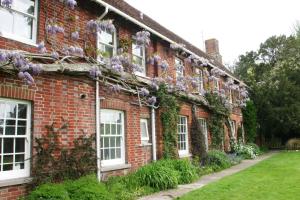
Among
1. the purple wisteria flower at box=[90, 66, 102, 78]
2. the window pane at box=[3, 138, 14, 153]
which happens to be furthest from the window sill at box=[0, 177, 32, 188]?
the purple wisteria flower at box=[90, 66, 102, 78]

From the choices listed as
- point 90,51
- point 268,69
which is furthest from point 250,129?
point 90,51

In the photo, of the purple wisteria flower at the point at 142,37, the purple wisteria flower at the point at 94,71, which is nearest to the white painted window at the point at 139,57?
the purple wisteria flower at the point at 142,37

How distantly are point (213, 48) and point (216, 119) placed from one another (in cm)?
1149

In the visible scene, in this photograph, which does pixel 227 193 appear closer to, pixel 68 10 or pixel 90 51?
pixel 90 51

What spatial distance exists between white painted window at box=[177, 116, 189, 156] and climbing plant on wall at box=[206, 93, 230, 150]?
292cm

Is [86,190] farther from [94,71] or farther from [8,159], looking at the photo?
[94,71]

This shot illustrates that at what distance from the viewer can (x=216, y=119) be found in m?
18.0

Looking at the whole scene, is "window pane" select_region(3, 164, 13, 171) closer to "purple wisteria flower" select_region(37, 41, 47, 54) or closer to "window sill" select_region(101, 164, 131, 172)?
"window sill" select_region(101, 164, 131, 172)

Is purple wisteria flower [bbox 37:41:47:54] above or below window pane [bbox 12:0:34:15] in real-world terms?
below

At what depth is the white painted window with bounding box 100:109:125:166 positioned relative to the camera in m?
9.94

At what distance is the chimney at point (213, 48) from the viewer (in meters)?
27.6

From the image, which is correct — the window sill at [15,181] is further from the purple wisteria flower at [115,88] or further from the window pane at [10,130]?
the purple wisteria flower at [115,88]

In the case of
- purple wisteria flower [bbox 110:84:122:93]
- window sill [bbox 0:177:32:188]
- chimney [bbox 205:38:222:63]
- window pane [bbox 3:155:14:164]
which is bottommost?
window sill [bbox 0:177:32:188]

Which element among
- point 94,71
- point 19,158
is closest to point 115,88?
point 94,71
